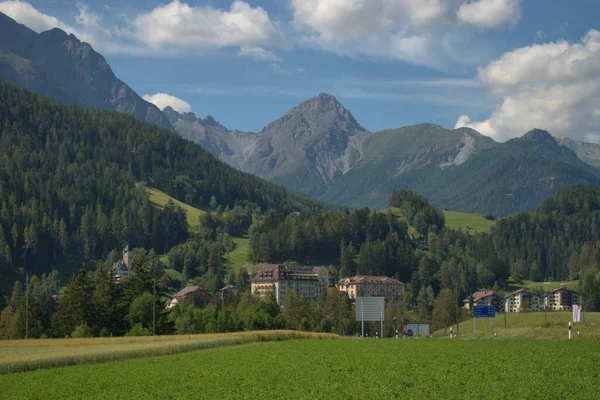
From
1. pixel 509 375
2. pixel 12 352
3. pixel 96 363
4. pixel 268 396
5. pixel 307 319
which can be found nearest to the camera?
pixel 268 396

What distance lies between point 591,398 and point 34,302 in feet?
371

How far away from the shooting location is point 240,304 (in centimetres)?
18062

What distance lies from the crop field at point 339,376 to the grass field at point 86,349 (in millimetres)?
2160

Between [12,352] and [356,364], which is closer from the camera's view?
[356,364]

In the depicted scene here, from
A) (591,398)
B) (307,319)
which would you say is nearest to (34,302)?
(307,319)

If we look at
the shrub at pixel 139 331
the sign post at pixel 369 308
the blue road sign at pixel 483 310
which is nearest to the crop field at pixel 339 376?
the blue road sign at pixel 483 310

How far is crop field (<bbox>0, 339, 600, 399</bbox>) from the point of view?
126 feet

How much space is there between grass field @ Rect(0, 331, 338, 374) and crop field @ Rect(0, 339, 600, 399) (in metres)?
2.16

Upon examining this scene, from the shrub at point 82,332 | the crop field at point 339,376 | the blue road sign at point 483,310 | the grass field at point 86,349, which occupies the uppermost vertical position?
the blue road sign at point 483,310

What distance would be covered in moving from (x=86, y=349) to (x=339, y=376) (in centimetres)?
2754

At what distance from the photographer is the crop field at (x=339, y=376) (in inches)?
1512

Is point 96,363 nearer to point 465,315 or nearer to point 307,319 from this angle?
point 307,319

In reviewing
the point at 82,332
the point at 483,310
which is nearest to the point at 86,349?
the point at 82,332

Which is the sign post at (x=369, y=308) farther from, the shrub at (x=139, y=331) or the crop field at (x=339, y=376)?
the crop field at (x=339, y=376)
